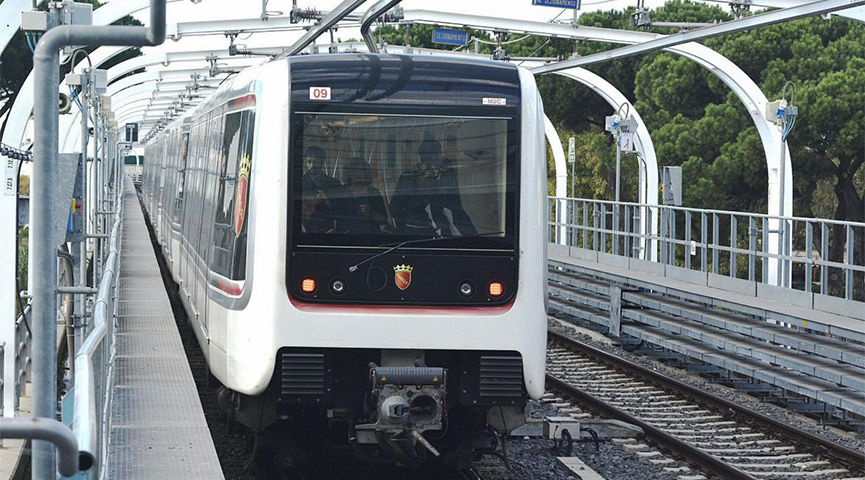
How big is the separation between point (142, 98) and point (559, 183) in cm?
1498

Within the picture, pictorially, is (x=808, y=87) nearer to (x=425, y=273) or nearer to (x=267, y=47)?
(x=267, y=47)

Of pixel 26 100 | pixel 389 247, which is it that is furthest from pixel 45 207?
pixel 26 100

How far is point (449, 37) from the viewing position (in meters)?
20.9

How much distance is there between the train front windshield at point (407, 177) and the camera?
776 cm

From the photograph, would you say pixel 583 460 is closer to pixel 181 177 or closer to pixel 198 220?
pixel 198 220

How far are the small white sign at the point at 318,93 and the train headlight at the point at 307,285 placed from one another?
1.16m

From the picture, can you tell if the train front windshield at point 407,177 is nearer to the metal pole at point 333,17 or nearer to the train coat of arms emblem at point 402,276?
the train coat of arms emblem at point 402,276

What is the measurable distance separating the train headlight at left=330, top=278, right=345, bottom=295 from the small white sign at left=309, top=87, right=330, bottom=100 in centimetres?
117

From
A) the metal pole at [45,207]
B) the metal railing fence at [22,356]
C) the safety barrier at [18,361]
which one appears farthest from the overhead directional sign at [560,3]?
the metal pole at [45,207]

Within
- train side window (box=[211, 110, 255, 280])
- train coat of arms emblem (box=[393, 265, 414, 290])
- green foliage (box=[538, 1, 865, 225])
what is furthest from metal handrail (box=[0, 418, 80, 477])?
green foliage (box=[538, 1, 865, 225])

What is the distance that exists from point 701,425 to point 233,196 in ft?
16.4

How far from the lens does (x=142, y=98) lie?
35.3 m

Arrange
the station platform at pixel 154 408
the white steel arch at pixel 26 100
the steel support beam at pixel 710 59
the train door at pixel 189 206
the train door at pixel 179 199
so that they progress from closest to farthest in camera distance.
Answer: the station platform at pixel 154 408 → the train door at pixel 189 206 → the white steel arch at pixel 26 100 → the train door at pixel 179 199 → the steel support beam at pixel 710 59

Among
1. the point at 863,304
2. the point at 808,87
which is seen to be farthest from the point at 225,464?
the point at 808,87
